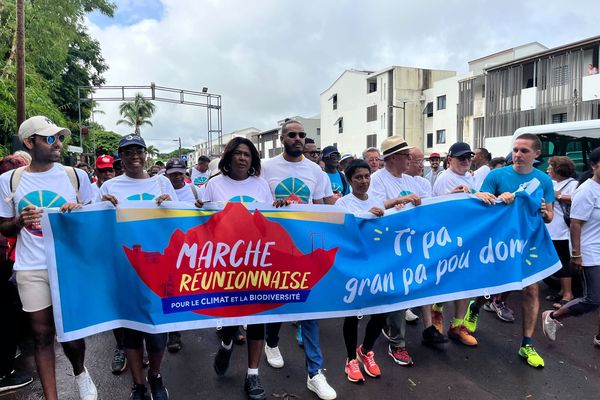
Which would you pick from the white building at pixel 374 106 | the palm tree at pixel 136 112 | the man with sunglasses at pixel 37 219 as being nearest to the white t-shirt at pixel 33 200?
the man with sunglasses at pixel 37 219

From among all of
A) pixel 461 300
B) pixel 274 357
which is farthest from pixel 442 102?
pixel 274 357

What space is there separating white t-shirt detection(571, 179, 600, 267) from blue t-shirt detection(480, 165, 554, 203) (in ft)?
0.94

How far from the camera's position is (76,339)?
2.93 metres

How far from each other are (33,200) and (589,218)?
15.2 ft

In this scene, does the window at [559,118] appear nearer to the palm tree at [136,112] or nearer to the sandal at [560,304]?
the sandal at [560,304]

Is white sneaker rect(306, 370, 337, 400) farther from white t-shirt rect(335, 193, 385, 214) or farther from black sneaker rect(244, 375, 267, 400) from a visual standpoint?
white t-shirt rect(335, 193, 385, 214)

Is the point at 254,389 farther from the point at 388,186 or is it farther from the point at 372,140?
the point at 372,140

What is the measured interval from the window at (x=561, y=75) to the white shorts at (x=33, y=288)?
2771cm

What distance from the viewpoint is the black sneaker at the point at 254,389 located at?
3232 millimetres

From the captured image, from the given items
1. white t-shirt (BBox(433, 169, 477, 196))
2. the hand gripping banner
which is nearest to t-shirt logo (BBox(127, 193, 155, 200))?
the hand gripping banner

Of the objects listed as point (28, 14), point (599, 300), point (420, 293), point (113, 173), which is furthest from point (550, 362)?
point (28, 14)

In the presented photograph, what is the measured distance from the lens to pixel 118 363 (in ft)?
12.6

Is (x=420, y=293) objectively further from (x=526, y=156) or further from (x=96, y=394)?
(x=96, y=394)

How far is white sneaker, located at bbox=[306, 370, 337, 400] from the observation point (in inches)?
128
